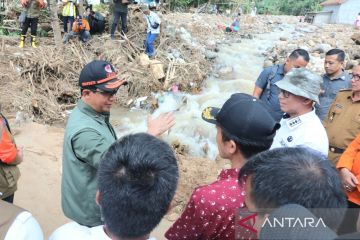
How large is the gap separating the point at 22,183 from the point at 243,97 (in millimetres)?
Result: 3594

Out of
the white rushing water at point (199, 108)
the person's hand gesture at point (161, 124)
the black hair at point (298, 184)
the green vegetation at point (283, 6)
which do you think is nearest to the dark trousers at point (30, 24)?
the white rushing water at point (199, 108)

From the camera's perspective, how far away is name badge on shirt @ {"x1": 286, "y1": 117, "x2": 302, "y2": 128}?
2346 mm

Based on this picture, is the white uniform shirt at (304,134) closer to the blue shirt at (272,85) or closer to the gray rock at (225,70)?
the blue shirt at (272,85)

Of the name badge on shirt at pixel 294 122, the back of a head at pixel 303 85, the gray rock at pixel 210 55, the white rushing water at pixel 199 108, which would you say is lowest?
the white rushing water at pixel 199 108

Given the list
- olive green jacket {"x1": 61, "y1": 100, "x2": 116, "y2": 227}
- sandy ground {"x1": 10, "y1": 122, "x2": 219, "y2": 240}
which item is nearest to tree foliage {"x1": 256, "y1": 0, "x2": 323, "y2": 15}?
sandy ground {"x1": 10, "y1": 122, "x2": 219, "y2": 240}

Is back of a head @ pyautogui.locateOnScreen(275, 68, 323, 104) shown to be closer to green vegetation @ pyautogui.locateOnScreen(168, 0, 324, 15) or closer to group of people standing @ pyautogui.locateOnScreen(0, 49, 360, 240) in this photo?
group of people standing @ pyautogui.locateOnScreen(0, 49, 360, 240)

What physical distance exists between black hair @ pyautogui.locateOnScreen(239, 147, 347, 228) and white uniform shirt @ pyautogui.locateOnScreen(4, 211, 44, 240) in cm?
87

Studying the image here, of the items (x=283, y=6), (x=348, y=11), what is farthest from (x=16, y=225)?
(x=283, y=6)

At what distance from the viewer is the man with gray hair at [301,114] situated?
89.0 inches

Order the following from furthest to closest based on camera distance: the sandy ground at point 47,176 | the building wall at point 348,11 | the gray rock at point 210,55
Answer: the building wall at point 348,11, the gray rock at point 210,55, the sandy ground at point 47,176

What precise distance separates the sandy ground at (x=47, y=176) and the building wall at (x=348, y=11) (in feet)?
118

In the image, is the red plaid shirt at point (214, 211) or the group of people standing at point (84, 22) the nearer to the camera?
the red plaid shirt at point (214, 211)

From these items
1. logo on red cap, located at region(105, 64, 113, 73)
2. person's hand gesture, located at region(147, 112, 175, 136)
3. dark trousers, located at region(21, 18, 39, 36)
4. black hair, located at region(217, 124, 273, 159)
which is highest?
logo on red cap, located at region(105, 64, 113, 73)

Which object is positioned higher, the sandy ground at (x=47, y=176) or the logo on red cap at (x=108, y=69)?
the logo on red cap at (x=108, y=69)
